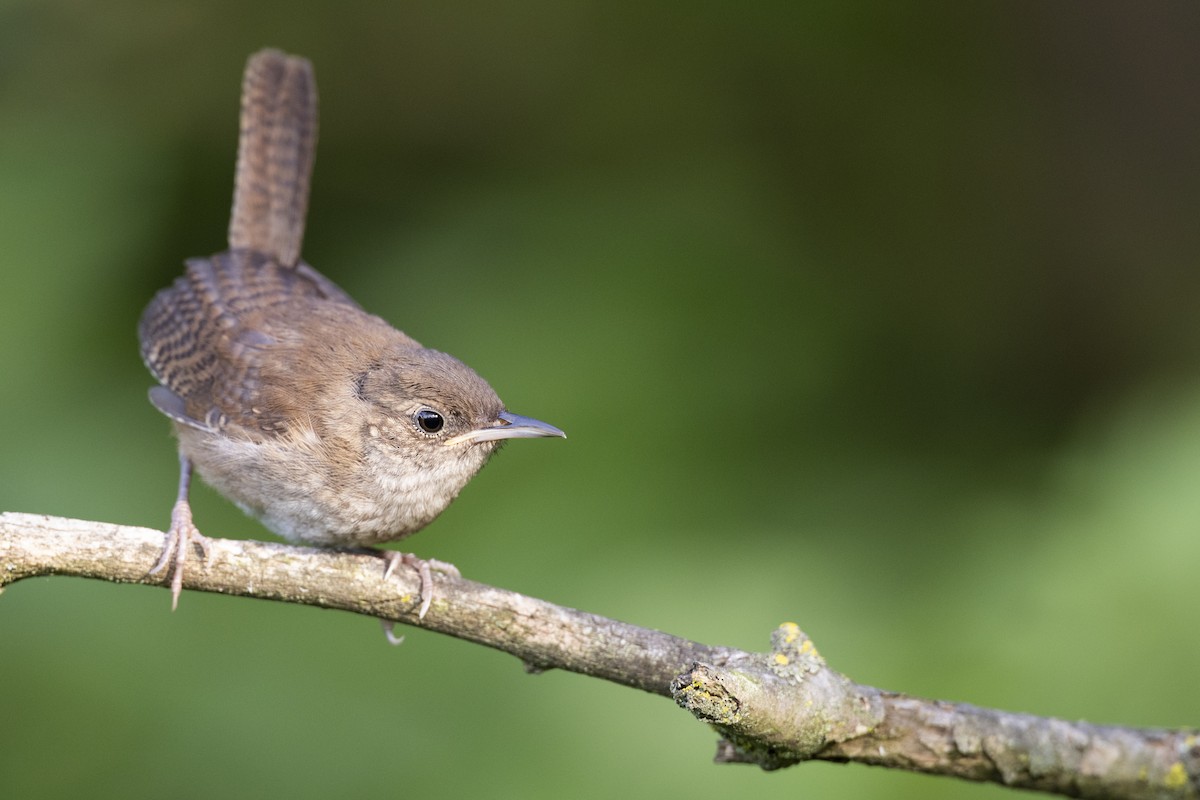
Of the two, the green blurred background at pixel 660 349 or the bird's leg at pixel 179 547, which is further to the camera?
the green blurred background at pixel 660 349

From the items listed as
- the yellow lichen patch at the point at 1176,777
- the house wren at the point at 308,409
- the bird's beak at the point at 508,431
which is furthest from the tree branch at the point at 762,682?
the bird's beak at the point at 508,431

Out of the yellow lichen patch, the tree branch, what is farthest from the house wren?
the yellow lichen patch

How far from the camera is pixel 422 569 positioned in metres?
2.95

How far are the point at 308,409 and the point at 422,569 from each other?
0.80 m

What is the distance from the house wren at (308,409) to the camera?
332 cm

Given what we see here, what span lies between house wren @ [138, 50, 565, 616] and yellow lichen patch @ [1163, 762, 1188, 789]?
5.40 ft

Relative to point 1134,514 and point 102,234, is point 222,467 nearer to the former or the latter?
point 102,234

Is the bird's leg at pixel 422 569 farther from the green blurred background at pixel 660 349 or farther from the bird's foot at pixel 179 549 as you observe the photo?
the green blurred background at pixel 660 349

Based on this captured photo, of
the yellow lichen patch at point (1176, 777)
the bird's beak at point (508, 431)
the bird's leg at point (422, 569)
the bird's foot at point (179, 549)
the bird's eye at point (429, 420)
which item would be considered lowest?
the bird's foot at point (179, 549)

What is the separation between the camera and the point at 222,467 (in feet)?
11.8

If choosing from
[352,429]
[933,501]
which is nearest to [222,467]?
[352,429]

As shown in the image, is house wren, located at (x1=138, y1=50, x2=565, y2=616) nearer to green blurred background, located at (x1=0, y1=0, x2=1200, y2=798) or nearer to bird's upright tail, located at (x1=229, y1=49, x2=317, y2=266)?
bird's upright tail, located at (x1=229, y1=49, x2=317, y2=266)

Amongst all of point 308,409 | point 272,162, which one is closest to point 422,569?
point 308,409

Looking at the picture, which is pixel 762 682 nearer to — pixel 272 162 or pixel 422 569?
pixel 422 569
